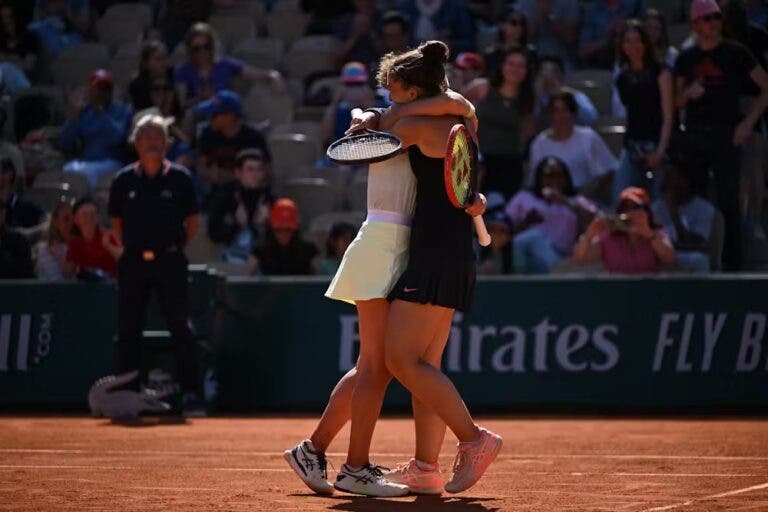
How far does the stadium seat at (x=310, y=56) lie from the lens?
16.3 m

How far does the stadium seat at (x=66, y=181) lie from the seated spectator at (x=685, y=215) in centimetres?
544

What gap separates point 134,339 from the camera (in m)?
11.9

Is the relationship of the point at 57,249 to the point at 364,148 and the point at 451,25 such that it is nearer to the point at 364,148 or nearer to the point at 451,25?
the point at 451,25

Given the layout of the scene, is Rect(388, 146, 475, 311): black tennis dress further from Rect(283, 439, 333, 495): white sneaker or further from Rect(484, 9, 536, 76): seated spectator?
Rect(484, 9, 536, 76): seated spectator

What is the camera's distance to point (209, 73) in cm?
1585

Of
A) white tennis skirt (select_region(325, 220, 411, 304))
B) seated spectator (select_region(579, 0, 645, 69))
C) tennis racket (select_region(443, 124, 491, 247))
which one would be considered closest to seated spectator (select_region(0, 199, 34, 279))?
seated spectator (select_region(579, 0, 645, 69))

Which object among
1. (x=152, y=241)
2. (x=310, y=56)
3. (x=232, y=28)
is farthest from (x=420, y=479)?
(x=232, y=28)

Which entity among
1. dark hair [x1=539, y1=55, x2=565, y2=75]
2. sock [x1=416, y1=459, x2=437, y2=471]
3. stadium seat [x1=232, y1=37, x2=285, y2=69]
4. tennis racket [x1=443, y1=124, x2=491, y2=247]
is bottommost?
sock [x1=416, y1=459, x2=437, y2=471]

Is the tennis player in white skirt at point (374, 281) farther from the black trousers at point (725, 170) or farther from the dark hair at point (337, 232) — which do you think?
the black trousers at point (725, 170)

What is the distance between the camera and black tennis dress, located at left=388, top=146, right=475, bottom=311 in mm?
6980

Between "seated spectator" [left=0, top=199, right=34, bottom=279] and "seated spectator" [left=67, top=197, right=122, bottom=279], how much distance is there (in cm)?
44

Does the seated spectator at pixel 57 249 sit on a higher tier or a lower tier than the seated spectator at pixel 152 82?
lower

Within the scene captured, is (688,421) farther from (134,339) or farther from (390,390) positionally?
(134,339)

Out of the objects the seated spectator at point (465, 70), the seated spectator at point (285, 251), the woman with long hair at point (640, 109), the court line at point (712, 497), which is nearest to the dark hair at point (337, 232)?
the seated spectator at point (285, 251)
